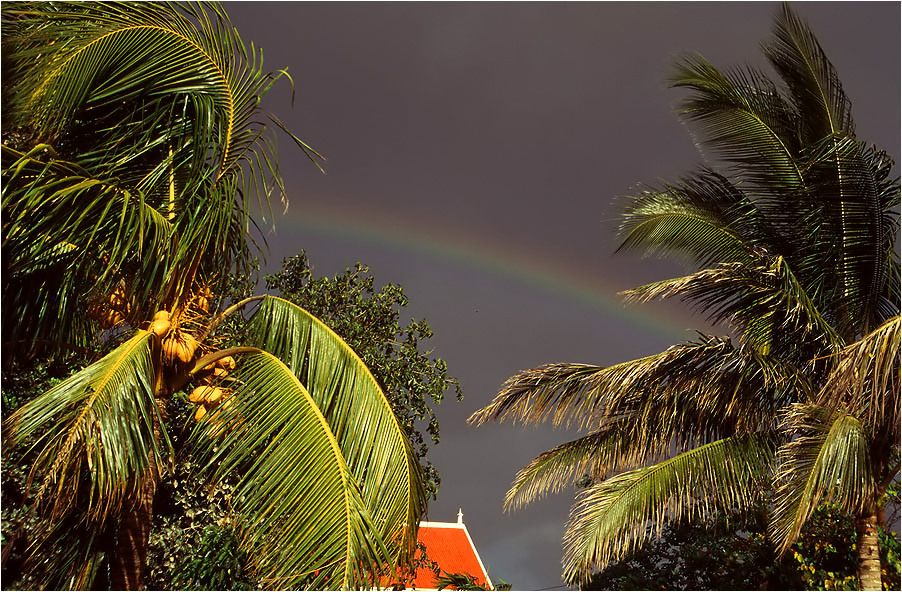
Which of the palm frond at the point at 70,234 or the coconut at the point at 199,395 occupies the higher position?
the palm frond at the point at 70,234

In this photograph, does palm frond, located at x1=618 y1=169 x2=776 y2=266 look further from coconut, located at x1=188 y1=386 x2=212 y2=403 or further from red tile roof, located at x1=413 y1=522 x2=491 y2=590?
red tile roof, located at x1=413 y1=522 x2=491 y2=590

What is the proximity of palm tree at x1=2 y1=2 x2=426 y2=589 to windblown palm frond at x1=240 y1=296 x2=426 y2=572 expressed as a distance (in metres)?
0.01

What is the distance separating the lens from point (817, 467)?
6.27 metres

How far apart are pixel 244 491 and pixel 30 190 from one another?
185cm

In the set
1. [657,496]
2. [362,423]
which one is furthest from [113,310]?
[657,496]

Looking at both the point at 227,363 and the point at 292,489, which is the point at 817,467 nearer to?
the point at 292,489

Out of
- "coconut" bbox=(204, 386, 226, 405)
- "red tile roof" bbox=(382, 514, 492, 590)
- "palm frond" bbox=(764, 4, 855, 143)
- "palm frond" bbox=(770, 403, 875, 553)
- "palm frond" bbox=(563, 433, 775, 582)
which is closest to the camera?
"coconut" bbox=(204, 386, 226, 405)

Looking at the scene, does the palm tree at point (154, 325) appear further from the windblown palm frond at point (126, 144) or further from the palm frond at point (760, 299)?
the palm frond at point (760, 299)

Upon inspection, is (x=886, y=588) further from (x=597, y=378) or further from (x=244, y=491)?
(x=244, y=491)

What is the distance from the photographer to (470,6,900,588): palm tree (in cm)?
666

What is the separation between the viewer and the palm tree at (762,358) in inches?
262

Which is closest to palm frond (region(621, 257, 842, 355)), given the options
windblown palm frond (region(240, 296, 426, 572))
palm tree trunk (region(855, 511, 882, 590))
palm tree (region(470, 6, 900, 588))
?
palm tree (region(470, 6, 900, 588))

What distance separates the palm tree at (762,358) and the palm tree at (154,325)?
3254 millimetres

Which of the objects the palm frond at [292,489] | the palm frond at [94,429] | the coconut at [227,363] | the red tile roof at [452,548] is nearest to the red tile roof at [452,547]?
the red tile roof at [452,548]
